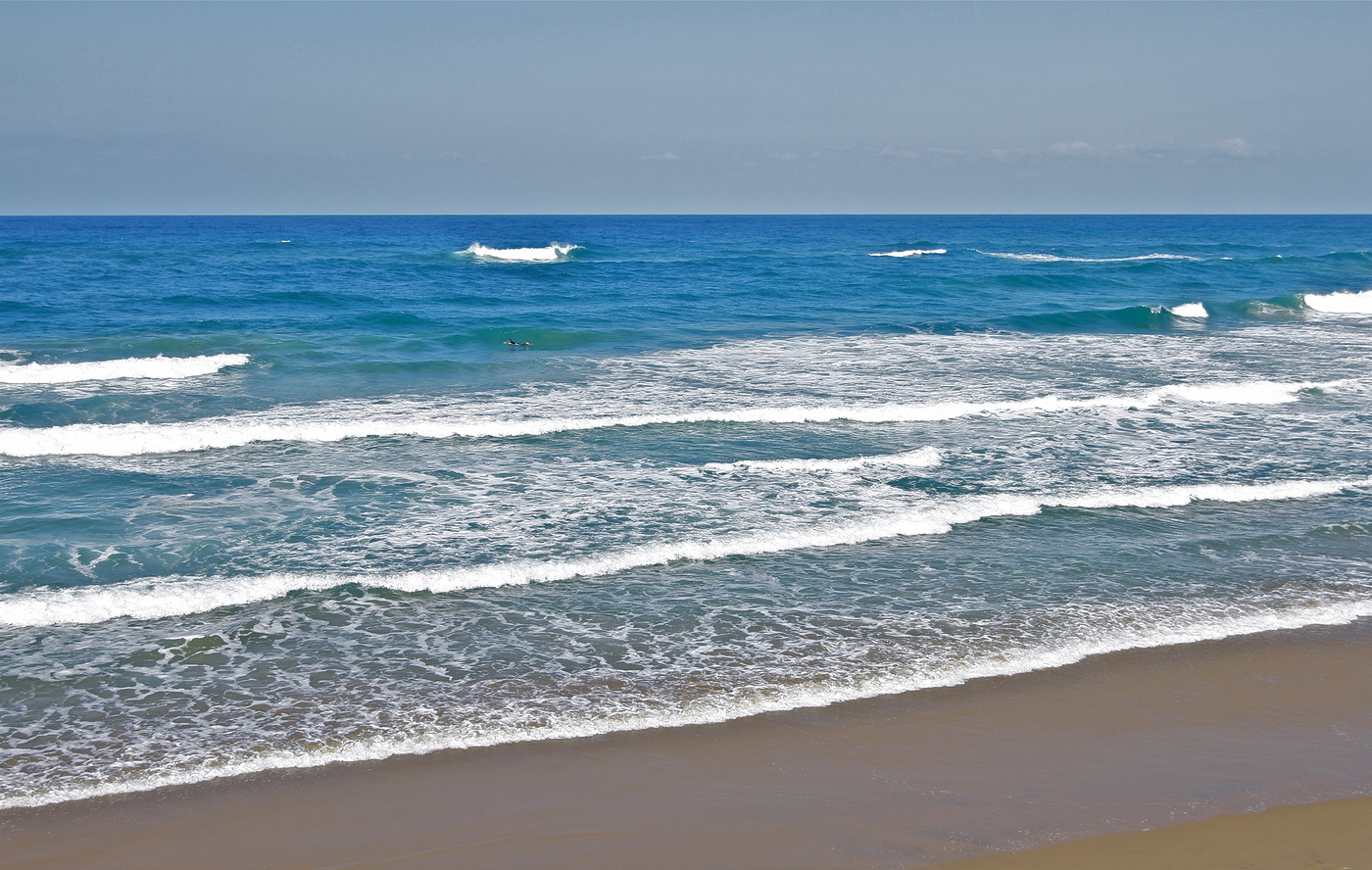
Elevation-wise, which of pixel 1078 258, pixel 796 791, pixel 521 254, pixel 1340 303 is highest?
pixel 521 254

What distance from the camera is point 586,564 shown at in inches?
335

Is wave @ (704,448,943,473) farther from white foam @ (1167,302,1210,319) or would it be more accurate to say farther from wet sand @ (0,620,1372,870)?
white foam @ (1167,302,1210,319)

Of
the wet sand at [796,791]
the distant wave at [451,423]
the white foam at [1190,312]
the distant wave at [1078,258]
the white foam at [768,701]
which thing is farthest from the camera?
the distant wave at [1078,258]

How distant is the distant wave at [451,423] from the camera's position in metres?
12.6

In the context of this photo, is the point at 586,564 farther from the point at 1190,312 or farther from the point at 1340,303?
the point at 1340,303

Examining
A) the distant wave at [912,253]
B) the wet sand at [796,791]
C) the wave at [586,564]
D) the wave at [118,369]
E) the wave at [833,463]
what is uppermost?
the distant wave at [912,253]

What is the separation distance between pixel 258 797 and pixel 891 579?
5.22m

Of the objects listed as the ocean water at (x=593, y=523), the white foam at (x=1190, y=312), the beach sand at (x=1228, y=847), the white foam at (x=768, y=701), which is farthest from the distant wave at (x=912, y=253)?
the beach sand at (x=1228, y=847)

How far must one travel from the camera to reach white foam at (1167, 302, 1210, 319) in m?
28.6

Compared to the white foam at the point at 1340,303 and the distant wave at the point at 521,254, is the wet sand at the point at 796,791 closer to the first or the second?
the white foam at the point at 1340,303

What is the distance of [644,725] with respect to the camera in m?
5.79

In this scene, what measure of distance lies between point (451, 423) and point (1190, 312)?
24286 mm

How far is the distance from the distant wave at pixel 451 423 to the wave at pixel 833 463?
2.37 meters

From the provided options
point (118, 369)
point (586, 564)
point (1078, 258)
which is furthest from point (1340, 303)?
point (118, 369)
